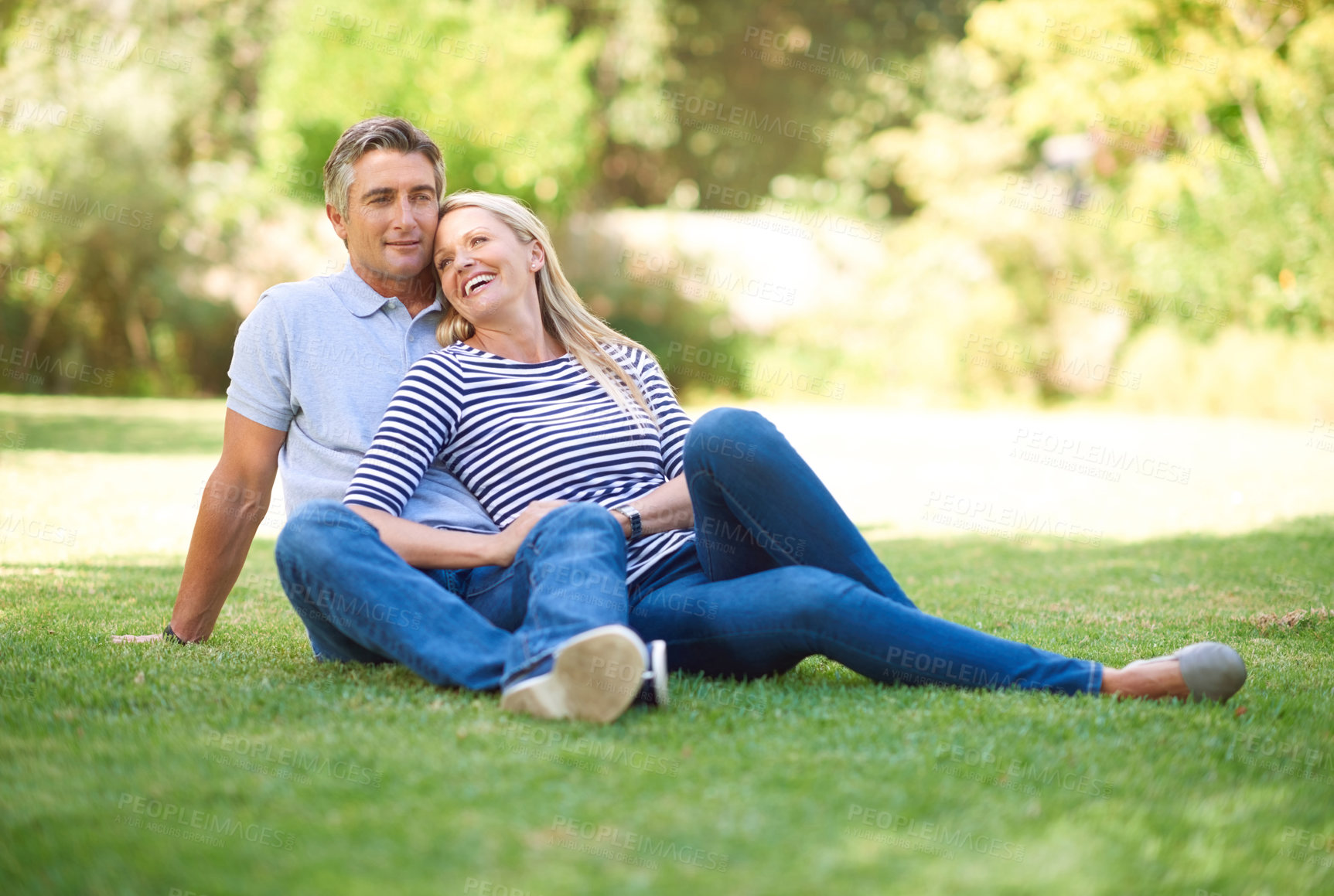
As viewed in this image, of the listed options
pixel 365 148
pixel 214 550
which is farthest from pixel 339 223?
pixel 214 550

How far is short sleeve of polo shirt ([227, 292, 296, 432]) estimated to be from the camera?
135 inches

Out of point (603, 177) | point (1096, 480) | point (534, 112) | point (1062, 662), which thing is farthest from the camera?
point (603, 177)

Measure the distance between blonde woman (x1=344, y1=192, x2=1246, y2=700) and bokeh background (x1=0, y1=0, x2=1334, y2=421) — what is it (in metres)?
12.7

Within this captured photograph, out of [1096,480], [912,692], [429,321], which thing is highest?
[429,321]

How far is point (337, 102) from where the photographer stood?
16641mm

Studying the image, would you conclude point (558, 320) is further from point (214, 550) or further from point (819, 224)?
point (819, 224)

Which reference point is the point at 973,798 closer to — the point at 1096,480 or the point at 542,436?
the point at 542,436

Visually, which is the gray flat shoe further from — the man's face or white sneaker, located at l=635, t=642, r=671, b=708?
the man's face

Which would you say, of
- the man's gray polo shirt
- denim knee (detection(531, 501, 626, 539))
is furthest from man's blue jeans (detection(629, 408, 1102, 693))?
the man's gray polo shirt

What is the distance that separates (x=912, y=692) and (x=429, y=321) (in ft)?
6.35

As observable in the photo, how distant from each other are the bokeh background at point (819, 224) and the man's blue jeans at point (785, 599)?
508 inches

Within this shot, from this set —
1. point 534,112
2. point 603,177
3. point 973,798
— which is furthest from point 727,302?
point 973,798

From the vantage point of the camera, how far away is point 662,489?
3273 millimetres

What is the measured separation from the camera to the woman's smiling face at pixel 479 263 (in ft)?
11.4
